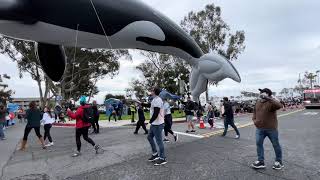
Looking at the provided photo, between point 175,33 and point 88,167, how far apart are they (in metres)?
3.59

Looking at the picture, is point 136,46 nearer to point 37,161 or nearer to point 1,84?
point 37,161

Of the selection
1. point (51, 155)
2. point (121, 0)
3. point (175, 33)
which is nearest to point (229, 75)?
point (175, 33)

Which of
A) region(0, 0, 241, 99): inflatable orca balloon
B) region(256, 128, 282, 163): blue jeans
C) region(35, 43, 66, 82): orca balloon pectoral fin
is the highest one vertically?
region(0, 0, 241, 99): inflatable orca balloon

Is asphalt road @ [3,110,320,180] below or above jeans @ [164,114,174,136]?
below

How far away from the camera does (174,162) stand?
8438 mm

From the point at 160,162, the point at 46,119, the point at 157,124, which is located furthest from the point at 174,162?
the point at 46,119

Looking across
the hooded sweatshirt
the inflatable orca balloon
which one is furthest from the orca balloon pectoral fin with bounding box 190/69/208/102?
the hooded sweatshirt

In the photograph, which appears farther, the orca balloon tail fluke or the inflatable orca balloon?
the orca balloon tail fluke

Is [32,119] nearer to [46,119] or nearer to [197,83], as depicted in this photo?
[46,119]

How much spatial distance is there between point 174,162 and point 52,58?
3.43 m

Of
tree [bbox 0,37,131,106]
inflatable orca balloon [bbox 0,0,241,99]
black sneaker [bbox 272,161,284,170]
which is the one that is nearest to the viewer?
inflatable orca balloon [bbox 0,0,241,99]

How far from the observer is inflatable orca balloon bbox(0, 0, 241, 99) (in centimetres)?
703

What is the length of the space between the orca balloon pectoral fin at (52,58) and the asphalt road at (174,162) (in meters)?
2.06

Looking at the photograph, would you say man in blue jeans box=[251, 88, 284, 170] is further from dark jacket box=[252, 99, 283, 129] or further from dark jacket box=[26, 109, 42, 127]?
dark jacket box=[26, 109, 42, 127]
